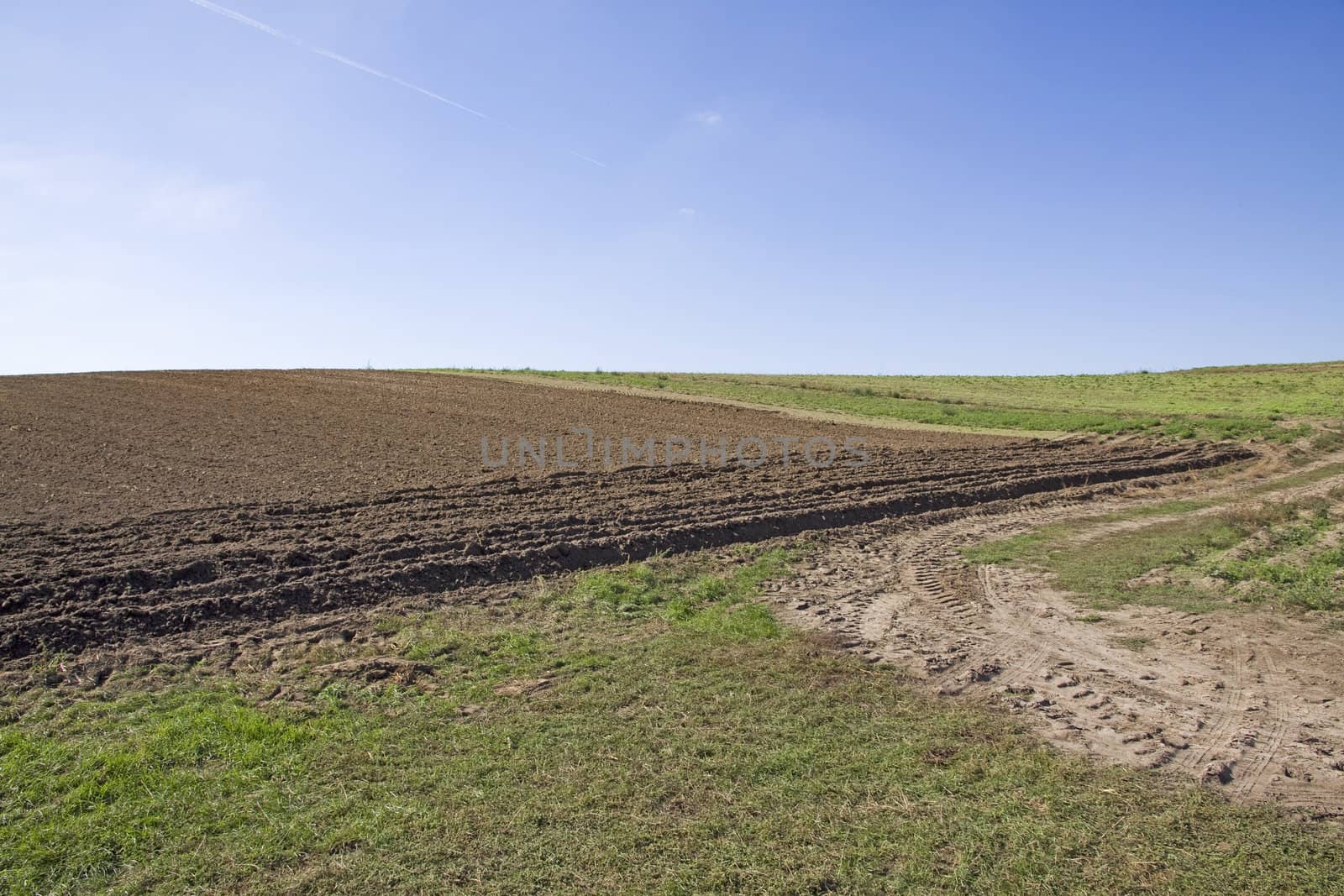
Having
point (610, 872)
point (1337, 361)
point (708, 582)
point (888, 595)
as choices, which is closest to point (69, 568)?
point (708, 582)

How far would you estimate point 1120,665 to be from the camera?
769 centimetres

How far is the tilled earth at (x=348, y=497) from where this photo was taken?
9.34 meters

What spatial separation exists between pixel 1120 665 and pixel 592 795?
524 centimetres

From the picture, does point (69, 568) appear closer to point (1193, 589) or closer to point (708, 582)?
point (708, 582)

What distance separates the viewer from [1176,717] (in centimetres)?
643

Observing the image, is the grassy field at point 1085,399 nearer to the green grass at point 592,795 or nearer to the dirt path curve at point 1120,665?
the dirt path curve at point 1120,665

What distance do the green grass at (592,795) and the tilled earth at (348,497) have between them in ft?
8.16

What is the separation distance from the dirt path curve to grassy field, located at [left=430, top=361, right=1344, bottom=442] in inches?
850

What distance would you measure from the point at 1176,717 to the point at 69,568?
11.1 metres

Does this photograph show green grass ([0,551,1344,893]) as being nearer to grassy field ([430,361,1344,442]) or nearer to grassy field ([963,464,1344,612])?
grassy field ([963,464,1344,612])

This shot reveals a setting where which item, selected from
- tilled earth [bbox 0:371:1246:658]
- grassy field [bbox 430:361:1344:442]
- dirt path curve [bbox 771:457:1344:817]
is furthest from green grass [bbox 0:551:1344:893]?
grassy field [bbox 430:361:1344:442]

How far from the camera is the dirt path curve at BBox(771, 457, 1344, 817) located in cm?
573

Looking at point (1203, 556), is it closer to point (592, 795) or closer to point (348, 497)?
point (592, 795)

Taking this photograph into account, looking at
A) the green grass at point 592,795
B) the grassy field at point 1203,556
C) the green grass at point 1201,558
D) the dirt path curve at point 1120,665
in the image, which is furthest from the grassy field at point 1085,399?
the green grass at point 592,795
